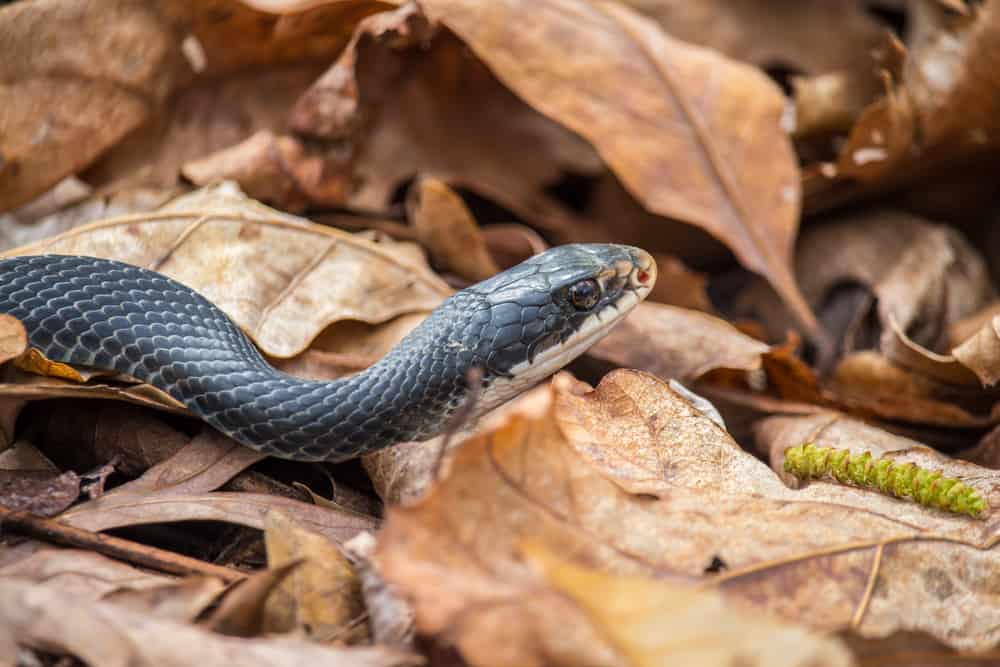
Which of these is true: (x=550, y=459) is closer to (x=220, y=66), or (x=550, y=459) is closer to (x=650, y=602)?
(x=650, y=602)

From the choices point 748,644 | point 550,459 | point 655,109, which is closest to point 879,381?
point 655,109

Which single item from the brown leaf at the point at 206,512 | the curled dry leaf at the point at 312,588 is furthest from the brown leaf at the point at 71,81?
the curled dry leaf at the point at 312,588

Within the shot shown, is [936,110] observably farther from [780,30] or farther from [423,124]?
[423,124]

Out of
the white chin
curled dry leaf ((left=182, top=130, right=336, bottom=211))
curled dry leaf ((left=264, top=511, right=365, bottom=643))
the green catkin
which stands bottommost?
the green catkin

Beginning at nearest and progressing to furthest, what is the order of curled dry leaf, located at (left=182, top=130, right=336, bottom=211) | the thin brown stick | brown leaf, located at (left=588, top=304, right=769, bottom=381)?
the thin brown stick → brown leaf, located at (left=588, top=304, right=769, bottom=381) → curled dry leaf, located at (left=182, top=130, right=336, bottom=211)

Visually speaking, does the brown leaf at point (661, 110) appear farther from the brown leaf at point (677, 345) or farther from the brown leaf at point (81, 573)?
the brown leaf at point (81, 573)

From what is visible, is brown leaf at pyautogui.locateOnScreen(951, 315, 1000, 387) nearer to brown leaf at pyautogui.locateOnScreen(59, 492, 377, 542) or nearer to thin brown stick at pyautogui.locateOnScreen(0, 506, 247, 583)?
brown leaf at pyautogui.locateOnScreen(59, 492, 377, 542)

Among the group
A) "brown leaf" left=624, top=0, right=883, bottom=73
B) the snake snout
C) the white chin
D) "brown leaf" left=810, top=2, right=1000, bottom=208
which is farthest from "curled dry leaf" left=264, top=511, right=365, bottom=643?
"brown leaf" left=624, top=0, right=883, bottom=73
